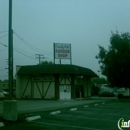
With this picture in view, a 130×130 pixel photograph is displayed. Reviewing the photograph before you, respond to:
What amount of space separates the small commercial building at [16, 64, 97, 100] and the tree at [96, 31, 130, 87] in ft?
14.9

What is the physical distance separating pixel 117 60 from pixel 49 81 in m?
11.2

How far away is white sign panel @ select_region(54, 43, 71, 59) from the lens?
54906 millimetres

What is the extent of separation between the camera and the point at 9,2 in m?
17.0

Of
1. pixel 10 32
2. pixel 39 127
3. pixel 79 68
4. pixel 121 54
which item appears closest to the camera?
pixel 39 127

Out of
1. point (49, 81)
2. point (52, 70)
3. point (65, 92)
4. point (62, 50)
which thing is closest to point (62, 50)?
point (62, 50)

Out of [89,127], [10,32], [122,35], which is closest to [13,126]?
[89,127]

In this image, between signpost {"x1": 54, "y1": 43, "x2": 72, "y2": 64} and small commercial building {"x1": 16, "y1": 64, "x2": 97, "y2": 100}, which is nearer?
small commercial building {"x1": 16, "y1": 64, "x2": 97, "y2": 100}

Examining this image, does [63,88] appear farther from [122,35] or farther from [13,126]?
[13,126]

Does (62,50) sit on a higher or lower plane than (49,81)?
higher

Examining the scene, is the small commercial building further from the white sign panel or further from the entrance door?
the white sign panel

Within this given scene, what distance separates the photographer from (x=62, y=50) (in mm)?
55375

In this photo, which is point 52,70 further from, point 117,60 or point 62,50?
point 117,60

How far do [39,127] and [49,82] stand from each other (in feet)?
133

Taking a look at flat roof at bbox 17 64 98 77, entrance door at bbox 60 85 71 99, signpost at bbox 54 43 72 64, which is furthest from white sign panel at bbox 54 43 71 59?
entrance door at bbox 60 85 71 99
